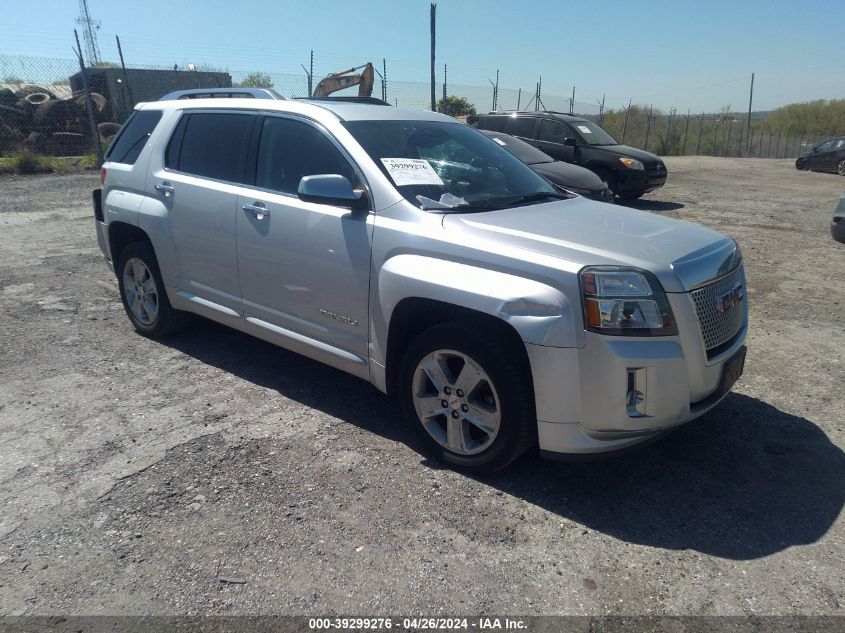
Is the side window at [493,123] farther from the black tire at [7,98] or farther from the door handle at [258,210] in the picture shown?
the black tire at [7,98]

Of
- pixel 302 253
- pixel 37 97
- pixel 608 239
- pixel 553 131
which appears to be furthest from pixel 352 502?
pixel 37 97

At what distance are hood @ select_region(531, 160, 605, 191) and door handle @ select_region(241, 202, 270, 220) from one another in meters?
6.18

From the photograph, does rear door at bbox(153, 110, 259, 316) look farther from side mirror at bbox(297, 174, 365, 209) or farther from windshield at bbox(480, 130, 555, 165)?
windshield at bbox(480, 130, 555, 165)

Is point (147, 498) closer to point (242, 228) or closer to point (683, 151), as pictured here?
point (242, 228)

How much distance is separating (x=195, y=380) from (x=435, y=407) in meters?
1.99

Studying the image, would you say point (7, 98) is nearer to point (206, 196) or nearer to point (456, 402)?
point (206, 196)

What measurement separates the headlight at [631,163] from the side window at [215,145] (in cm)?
938

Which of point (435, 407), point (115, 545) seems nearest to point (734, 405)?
point (435, 407)

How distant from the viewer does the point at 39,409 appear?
13.2ft

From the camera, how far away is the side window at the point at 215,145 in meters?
4.31

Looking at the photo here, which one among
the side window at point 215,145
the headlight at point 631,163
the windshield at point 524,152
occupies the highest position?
the side window at point 215,145

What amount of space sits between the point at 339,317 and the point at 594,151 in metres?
10.1

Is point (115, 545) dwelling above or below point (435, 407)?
below

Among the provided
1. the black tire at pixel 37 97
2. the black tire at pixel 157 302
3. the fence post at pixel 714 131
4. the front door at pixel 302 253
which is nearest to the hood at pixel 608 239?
the front door at pixel 302 253
